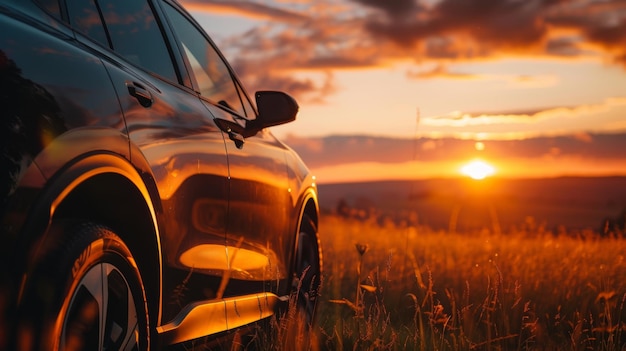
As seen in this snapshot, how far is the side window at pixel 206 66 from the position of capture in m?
4.55

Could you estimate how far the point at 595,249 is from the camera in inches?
370

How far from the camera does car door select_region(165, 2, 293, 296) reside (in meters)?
4.29

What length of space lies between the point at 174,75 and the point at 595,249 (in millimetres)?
6373

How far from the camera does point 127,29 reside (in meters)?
3.82

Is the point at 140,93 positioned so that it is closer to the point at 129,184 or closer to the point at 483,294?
the point at 129,184

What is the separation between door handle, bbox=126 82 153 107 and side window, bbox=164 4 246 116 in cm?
119

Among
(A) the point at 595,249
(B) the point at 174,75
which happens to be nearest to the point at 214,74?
(B) the point at 174,75

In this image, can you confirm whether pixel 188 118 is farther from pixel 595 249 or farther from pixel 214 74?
pixel 595 249

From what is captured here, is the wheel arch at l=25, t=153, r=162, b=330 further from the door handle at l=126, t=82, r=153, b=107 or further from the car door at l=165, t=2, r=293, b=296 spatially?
the car door at l=165, t=2, r=293, b=296

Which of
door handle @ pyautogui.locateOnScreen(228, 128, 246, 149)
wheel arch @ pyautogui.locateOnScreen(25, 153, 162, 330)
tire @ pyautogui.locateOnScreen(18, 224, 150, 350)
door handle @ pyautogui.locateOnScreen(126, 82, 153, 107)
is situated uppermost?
door handle @ pyautogui.locateOnScreen(126, 82, 153, 107)

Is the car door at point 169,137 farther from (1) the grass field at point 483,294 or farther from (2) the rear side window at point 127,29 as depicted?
(1) the grass field at point 483,294

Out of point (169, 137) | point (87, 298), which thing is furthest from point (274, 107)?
point (87, 298)

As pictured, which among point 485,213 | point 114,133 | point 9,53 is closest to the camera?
point 9,53

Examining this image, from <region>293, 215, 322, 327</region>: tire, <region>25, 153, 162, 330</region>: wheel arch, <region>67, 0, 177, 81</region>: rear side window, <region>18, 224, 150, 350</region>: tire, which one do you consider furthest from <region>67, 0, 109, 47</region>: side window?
<region>293, 215, 322, 327</region>: tire
